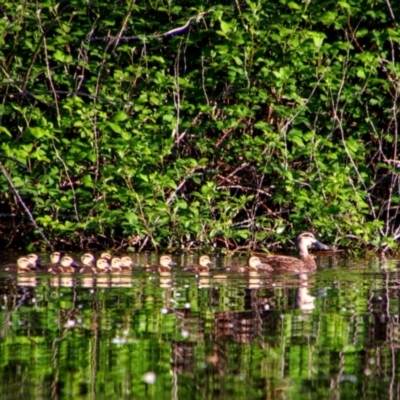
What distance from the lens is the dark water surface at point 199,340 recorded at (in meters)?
6.94

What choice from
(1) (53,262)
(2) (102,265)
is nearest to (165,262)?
(2) (102,265)

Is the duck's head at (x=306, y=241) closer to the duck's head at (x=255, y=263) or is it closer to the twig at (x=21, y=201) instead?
the duck's head at (x=255, y=263)

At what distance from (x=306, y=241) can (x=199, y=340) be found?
280 inches

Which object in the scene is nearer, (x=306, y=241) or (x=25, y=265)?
(x=25, y=265)

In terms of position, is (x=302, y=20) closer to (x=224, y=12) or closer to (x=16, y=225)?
(x=224, y=12)

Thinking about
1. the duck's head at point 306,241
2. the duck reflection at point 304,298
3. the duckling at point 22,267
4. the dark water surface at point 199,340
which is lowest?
the dark water surface at point 199,340

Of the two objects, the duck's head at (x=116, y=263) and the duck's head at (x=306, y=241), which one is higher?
the duck's head at (x=306, y=241)

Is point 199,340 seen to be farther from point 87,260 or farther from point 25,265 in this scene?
point 87,260

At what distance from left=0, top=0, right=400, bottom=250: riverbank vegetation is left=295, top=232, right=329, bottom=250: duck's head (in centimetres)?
30

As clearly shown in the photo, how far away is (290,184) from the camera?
627 inches

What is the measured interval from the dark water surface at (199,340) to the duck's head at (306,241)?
3.02m

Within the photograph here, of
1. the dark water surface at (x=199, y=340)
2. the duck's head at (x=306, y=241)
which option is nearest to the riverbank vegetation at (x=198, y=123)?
the duck's head at (x=306, y=241)

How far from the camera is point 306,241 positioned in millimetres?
15273

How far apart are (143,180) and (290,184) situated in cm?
193
